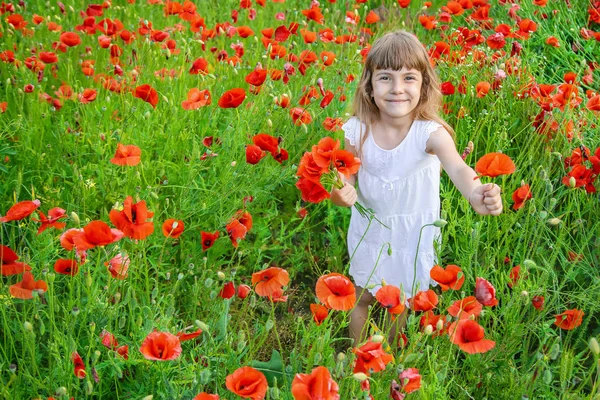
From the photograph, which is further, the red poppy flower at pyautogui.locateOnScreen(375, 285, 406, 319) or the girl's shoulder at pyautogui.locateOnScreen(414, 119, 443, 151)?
the girl's shoulder at pyautogui.locateOnScreen(414, 119, 443, 151)

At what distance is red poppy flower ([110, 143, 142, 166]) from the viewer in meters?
1.99

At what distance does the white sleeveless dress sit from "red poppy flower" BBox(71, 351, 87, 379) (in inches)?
38.4

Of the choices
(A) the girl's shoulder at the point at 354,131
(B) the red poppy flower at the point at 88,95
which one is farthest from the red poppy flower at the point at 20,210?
(A) the girl's shoulder at the point at 354,131

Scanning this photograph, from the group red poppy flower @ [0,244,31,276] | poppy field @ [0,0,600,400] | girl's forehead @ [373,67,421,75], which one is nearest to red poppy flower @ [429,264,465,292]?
poppy field @ [0,0,600,400]

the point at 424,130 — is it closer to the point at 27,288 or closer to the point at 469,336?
the point at 469,336

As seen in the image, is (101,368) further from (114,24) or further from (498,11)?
(498,11)

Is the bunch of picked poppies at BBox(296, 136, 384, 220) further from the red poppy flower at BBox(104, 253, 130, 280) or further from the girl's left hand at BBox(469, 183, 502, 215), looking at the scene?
the red poppy flower at BBox(104, 253, 130, 280)

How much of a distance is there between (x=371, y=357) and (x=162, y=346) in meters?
0.43

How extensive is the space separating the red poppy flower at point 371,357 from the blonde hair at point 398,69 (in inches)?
37.6

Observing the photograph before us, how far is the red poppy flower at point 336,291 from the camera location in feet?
5.16

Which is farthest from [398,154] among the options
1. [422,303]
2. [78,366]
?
[78,366]

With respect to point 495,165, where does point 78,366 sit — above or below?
below

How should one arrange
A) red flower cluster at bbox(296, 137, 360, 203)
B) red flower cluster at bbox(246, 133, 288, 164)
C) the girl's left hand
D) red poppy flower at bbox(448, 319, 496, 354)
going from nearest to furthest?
red poppy flower at bbox(448, 319, 496, 354) < red flower cluster at bbox(296, 137, 360, 203) < the girl's left hand < red flower cluster at bbox(246, 133, 288, 164)

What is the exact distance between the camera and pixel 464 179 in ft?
6.71
